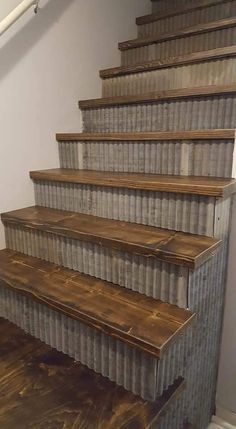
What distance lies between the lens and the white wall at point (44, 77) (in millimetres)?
1180

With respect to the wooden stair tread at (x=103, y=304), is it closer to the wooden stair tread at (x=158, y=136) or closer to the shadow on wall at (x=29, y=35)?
the wooden stair tread at (x=158, y=136)

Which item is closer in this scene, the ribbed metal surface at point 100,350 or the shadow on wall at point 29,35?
the ribbed metal surface at point 100,350

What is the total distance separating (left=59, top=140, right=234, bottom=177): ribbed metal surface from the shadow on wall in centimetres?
39

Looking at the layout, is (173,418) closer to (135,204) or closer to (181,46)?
(135,204)

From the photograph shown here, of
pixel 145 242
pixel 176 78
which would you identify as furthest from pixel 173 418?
pixel 176 78

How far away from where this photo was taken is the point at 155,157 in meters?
1.12

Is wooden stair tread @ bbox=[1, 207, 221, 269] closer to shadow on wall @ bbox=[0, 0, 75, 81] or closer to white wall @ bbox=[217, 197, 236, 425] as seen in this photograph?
white wall @ bbox=[217, 197, 236, 425]

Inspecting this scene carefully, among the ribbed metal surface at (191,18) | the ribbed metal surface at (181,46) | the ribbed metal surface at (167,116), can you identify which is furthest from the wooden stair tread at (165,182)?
the ribbed metal surface at (191,18)

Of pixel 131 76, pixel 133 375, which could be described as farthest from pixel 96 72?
pixel 133 375

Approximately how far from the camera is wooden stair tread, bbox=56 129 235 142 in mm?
943

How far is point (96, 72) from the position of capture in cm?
155

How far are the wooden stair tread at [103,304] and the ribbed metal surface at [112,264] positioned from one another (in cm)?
2

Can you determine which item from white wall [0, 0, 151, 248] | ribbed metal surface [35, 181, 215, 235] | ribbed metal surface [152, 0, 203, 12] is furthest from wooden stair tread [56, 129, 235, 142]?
ribbed metal surface [152, 0, 203, 12]

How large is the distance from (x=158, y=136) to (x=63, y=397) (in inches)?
33.4
